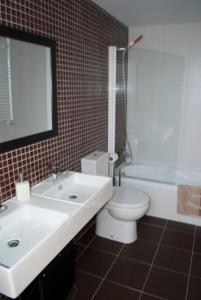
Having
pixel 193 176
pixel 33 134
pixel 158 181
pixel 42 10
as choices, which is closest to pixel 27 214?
pixel 33 134

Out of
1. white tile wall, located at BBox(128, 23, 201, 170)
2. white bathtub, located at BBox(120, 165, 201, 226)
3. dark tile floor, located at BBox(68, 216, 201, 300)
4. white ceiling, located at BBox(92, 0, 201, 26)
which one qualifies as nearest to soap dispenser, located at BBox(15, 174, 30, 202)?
dark tile floor, located at BBox(68, 216, 201, 300)

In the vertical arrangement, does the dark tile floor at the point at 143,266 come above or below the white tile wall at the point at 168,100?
below

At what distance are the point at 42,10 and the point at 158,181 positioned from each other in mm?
2177

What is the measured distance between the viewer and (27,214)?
1.62m

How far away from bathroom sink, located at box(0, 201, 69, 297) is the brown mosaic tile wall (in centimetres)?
17

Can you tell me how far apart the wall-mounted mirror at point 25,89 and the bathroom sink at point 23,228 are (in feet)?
1.29

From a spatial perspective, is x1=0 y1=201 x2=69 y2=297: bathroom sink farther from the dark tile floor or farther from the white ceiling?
the white ceiling

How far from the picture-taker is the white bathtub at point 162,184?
2.96 m

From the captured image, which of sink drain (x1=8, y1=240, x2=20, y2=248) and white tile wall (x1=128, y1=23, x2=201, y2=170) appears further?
white tile wall (x1=128, y1=23, x2=201, y2=170)

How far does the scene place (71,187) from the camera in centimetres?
216

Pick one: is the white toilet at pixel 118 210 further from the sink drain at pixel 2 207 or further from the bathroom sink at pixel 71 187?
the sink drain at pixel 2 207

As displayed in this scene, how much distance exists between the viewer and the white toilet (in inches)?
96.1

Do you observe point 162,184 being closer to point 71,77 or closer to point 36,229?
point 71,77

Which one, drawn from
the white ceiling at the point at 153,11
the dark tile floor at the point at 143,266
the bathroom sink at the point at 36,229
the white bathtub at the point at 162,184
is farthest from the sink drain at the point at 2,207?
the white ceiling at the point at 153,11
